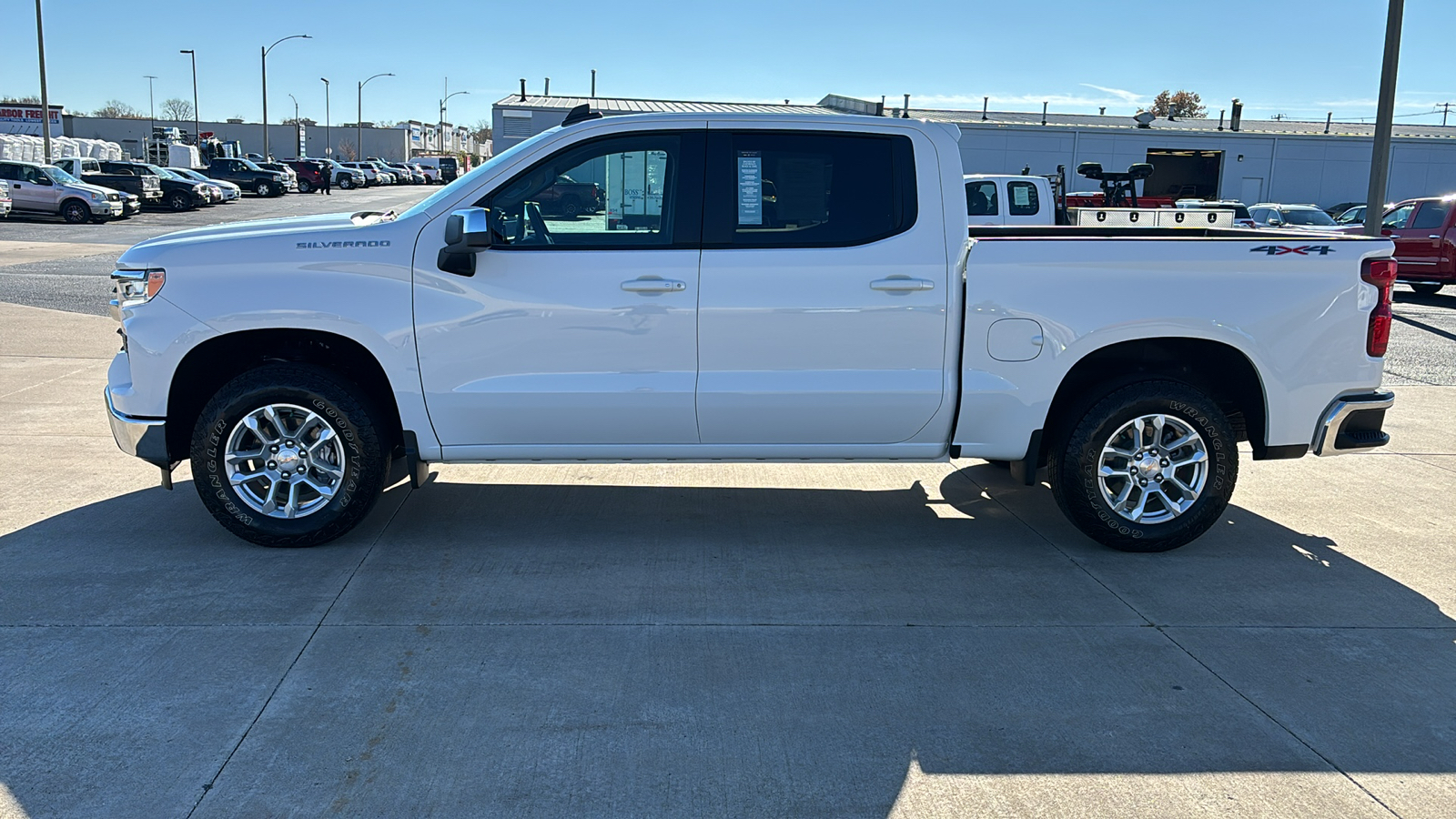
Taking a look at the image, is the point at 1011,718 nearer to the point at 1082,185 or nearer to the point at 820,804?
the point at 820,804

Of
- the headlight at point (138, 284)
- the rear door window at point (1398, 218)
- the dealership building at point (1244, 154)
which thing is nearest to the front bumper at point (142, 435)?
the headlight at point (138, 284)

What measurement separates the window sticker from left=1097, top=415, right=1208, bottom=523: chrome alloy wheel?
1976 millimetres

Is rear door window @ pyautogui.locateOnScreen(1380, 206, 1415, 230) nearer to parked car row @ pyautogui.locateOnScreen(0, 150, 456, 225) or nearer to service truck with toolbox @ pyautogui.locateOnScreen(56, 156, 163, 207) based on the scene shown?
parked car row @ pyautogui.locateOnScreen(0, 150, 456, 225)

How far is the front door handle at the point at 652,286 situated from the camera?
5.24 metres

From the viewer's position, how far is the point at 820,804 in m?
3.29

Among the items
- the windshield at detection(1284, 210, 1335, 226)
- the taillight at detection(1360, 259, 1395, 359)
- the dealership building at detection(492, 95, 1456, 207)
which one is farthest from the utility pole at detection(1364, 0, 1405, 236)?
the dealership building at detection(492, 95, 1456, 207)

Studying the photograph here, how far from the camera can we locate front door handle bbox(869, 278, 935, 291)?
529 cm

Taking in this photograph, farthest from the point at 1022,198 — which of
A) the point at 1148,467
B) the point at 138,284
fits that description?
the point at 138,284

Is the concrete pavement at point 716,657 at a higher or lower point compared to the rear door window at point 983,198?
lower

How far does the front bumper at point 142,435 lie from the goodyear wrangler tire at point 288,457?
148mm

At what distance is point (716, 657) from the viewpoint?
428 cm

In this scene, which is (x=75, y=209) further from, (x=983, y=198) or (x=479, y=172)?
(x=479, y=172)

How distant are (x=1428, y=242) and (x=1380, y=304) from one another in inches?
619

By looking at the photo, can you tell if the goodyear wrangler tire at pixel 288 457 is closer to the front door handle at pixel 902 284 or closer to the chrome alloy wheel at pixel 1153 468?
the front door handle at pixel 902 284
